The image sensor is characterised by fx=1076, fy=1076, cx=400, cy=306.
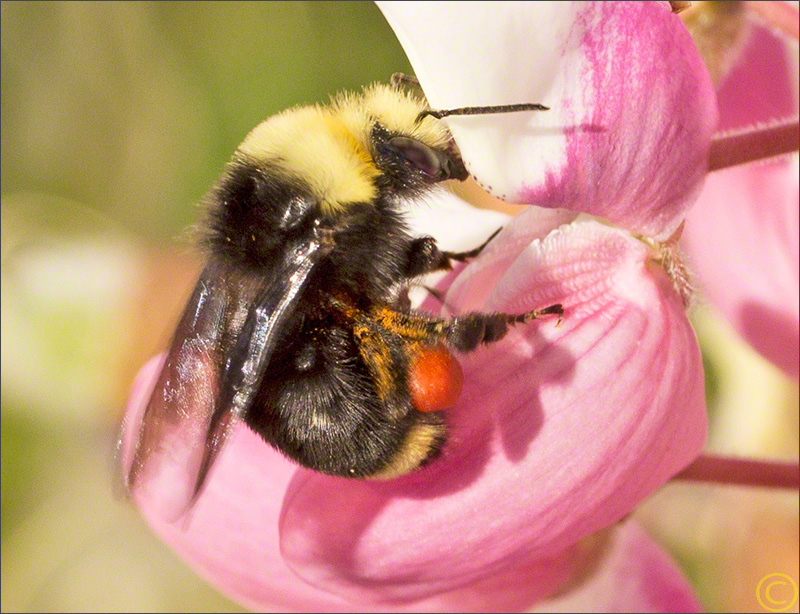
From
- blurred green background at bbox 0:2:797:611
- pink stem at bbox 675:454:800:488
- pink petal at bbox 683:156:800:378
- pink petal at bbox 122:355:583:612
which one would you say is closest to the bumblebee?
pink petal at bbox 122:355:583:612

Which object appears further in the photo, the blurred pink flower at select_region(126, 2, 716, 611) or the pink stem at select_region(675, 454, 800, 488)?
the pink stem at select_region(675, 454, 800, 488)

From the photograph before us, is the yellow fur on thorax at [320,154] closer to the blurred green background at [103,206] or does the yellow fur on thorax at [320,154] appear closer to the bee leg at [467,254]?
the bee leg at [467,254]

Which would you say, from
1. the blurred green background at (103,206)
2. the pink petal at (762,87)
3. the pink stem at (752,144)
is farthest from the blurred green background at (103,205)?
the pink stem at (752,144)

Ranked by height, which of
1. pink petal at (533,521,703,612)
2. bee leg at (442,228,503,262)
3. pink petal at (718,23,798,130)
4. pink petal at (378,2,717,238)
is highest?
pink petal at (378,2,717,238)

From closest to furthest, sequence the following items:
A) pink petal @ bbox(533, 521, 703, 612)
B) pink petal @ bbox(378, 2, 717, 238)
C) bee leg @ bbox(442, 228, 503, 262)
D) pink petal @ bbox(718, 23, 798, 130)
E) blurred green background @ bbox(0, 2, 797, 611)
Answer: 1. pink petal @ bbox(378, 2, 717, 238)
2. bee leg @ bbox(442, 228, 503, 262)
3. pink petal @ bbox(533, 521, 703, 612)
4. pink petal @ bbox(718, 23, 798, 130)
5. blurred green background @ bbox(0, 2, 797, 611)

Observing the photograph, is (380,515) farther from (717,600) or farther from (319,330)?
(717,600)

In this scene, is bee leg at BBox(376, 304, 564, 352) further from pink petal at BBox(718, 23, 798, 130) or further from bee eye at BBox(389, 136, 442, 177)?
pink petal at BBox(718, 23, 798, 130)

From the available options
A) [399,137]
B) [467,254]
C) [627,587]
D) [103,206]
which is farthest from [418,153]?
[103,206]
